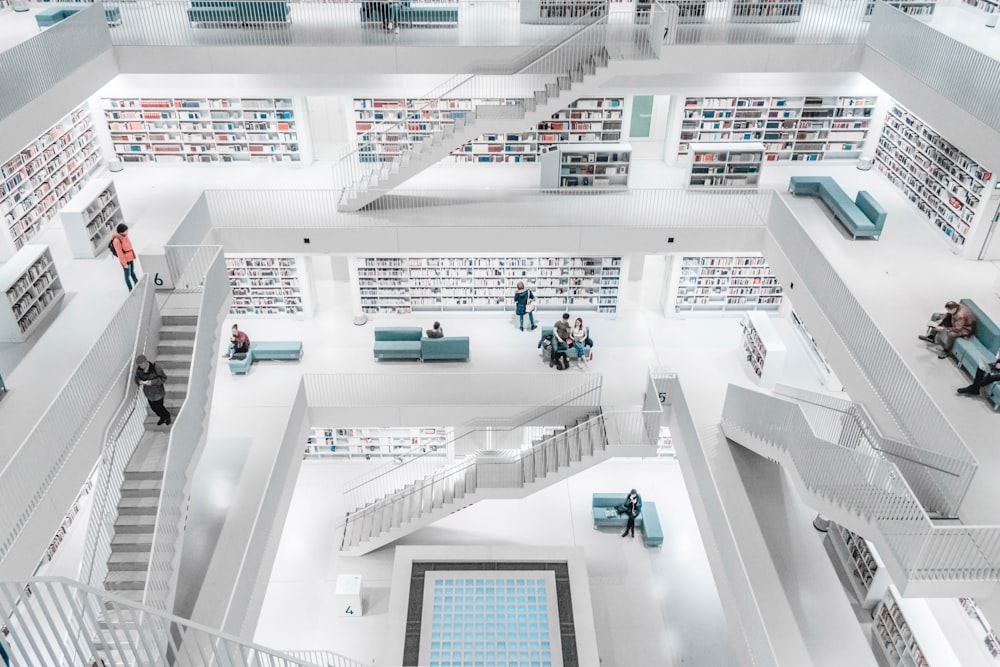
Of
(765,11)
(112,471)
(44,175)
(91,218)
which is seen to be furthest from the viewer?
(765,11)

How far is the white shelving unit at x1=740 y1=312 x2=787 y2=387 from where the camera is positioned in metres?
13.8

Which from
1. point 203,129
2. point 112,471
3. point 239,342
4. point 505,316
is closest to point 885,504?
point 112,471

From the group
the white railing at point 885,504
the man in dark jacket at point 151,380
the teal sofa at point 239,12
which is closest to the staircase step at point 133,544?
the man in dark jacket at point 151,380

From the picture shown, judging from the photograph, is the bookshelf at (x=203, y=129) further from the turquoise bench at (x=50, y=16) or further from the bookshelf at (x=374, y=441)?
the bookshelf at (x=374, y=441)

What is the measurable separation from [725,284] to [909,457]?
Result: 825 cm

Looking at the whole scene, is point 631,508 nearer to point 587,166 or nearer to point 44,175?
point 587,166

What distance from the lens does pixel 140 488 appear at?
9500mm

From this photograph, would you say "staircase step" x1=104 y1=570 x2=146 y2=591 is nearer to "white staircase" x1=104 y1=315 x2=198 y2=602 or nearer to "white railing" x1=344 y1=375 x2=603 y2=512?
"white staircase" x1=104 y1=315 x2=198 y2=602

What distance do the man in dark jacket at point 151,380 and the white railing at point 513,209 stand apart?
14.2 feet

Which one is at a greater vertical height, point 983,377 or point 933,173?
point 933,173

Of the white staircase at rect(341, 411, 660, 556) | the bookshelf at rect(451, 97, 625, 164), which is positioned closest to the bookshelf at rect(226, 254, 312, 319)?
the bookshelf at rect(451, 97, 625, 164)

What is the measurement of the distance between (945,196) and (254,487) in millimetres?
12561

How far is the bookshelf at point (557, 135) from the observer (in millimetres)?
15383

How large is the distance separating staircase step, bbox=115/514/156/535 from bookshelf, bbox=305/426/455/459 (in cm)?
711
